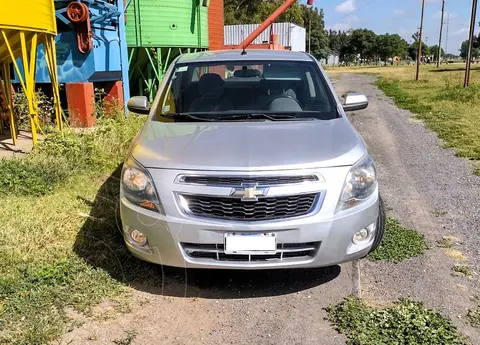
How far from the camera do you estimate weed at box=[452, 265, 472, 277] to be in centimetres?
372

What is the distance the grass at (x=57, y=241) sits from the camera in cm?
313

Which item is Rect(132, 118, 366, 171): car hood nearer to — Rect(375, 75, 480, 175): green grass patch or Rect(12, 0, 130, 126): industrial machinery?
Rect(375, 75, 480, 175): green grass patch

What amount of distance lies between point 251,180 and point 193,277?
1.10 metres

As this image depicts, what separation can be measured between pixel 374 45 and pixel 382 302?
101m

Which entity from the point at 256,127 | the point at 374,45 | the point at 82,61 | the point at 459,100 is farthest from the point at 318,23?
the point at 256,127

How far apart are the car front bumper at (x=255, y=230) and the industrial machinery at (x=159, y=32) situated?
10951 mm

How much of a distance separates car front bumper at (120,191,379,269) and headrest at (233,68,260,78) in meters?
1.97

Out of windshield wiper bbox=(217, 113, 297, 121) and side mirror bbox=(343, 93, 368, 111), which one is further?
side mirror bbox=(343, 93, 368, 111)

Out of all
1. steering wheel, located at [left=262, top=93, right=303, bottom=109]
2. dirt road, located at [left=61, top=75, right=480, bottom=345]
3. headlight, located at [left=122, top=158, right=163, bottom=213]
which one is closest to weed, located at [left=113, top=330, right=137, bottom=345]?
dirt road, located at [left=61, top=75, right=480, bottom=345]

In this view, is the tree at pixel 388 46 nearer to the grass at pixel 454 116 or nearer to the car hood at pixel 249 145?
the grass at pixel 454 116

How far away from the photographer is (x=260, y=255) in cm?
314

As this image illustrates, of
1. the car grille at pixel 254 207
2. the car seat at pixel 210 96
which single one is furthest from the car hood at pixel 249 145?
the car seat at pixel 210 96

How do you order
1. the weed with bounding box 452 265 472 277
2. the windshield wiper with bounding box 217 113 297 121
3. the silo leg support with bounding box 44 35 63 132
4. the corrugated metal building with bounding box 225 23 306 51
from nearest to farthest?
1. the weed with bounding box 452 265 472 277
2. the windshield wiper with bounding box 217 113 297 121
3. the silo leg support with bounding box 44 35 63 132
4. the corrugated metal building with bounding box 225 23 306 51

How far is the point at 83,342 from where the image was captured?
2.86 metres
